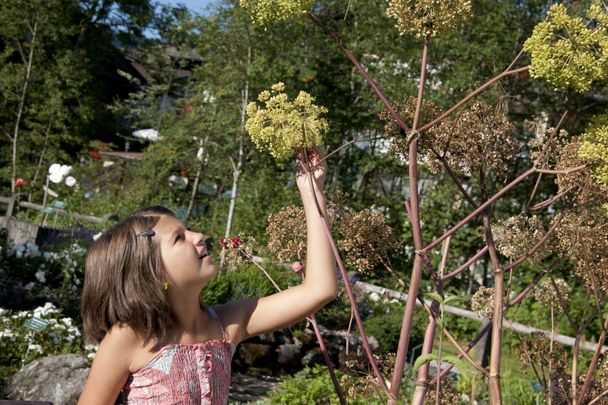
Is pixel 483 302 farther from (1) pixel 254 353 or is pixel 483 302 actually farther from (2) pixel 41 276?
(2) pixel 41 276

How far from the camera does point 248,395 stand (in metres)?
5.83

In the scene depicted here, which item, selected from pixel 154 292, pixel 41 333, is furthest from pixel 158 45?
pixel 154 292

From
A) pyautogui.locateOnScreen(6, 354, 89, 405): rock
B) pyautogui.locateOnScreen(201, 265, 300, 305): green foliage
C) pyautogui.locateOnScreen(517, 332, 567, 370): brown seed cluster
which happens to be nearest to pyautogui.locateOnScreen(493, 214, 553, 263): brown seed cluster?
pyautogui.locateOnScreen(517, 332, 567, 370): brown seed cluster

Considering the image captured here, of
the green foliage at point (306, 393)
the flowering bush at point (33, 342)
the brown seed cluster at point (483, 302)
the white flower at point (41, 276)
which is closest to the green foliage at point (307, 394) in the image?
the green foliage at point (306, 393)

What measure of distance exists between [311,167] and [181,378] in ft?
2.14

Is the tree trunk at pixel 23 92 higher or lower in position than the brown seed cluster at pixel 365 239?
higher

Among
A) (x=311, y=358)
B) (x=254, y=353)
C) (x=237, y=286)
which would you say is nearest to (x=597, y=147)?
(x=254, y=353)

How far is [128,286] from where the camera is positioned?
76.6 inches

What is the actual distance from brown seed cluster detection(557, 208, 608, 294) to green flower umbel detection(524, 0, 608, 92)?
1.82 ft

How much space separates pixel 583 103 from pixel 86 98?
10.0 m

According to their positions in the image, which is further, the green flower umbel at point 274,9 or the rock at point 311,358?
the rock at point 311,358

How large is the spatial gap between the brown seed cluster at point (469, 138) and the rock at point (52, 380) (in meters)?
2.93

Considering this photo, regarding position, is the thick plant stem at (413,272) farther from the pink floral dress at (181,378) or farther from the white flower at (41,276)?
the white flower at (41,276)

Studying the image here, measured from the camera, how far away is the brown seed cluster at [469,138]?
1918 mm
